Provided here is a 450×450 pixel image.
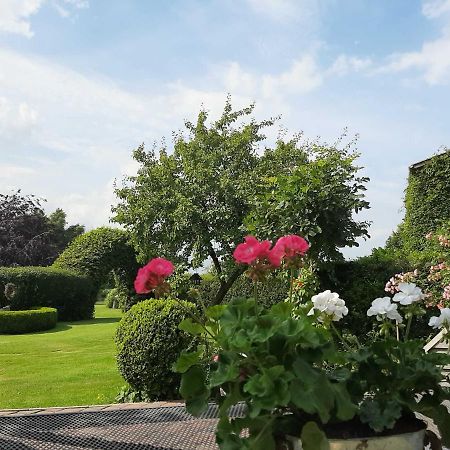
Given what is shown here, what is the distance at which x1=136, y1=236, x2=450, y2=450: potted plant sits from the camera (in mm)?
1145

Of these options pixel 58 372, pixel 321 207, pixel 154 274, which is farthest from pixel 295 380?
pixel 58 372

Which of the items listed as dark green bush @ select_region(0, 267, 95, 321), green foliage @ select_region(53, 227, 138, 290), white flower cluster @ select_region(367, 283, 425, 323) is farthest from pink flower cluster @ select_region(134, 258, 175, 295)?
dark green bush @ select_region(0, 267, 95, 321)

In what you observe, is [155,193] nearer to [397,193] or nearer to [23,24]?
[397,193]

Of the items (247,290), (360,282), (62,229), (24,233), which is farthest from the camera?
(62,229)

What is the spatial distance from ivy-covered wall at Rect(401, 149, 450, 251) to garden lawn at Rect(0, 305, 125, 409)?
22.2 ft

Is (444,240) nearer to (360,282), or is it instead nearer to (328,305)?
(360,282)

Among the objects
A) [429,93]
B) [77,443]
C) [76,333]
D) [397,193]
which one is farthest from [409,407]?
[76,333]

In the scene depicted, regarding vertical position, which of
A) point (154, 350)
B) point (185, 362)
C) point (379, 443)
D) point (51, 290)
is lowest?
point (154, 350)

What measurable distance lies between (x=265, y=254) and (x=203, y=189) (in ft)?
34.3

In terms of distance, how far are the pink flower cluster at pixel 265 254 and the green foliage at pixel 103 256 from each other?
57.5 feet

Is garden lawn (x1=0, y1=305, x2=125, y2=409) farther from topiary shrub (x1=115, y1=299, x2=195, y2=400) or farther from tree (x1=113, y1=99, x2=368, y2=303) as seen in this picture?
tree (x1=113, y1=99, x2=368, y2=303)

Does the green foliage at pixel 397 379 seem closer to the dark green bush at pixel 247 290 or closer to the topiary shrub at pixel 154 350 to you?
the topiary shrub at pixel 154 350

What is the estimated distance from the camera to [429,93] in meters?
5.00

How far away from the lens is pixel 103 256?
1902 centimetres
